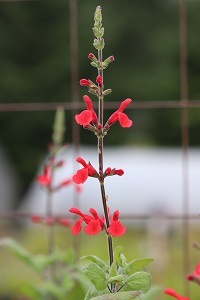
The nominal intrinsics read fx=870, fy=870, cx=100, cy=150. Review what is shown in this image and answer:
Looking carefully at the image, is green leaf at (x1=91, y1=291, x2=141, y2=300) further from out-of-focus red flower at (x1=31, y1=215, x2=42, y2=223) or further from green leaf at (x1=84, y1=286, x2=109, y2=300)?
out-of-focus red flower at (x1=31, y1=215, x2=42, y2=223)

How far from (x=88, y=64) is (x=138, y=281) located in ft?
50.0

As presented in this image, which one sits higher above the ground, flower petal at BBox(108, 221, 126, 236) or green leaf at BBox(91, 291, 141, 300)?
flower petal at BBox(108, 221, 126, 236)

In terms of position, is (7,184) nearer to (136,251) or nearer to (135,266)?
(136,251)

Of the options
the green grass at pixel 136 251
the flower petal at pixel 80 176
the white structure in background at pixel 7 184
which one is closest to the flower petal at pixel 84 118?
the flower petal at pixel 80 176

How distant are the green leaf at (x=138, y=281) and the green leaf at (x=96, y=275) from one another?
0.05m

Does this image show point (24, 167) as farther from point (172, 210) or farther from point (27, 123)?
point (172, 210)

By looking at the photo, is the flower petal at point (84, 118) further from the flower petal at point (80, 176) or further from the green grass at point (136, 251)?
the green grass at point (136, 251)

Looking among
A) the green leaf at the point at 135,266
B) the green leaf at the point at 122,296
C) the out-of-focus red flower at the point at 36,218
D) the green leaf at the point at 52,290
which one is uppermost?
the out-of-focus red flower at the point at 36,218

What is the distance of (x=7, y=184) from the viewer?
17.4 metres

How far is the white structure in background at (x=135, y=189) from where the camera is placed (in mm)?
11562

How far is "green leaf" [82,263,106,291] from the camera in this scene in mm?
1598

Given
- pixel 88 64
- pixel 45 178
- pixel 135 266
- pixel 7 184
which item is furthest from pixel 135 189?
pixel 135 266

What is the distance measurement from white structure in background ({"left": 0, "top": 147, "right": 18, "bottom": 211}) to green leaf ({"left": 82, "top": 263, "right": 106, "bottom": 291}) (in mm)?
15306

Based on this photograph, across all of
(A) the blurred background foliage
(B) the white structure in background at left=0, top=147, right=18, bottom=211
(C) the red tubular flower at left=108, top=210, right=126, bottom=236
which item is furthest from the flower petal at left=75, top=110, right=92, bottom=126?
(B) the white structure in background at left=0, top=147, right=18, bottom=211
